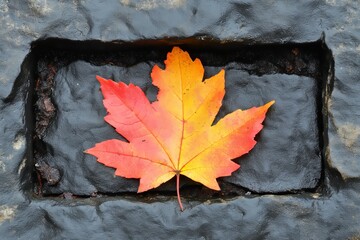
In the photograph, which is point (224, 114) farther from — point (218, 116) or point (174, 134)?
point (174, 134)

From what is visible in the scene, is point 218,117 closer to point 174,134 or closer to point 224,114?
point 224,114

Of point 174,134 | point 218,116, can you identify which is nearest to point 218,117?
point 218,116

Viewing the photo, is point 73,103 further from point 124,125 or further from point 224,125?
point 224,125

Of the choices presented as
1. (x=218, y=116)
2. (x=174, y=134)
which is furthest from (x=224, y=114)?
(x=174, y=134)

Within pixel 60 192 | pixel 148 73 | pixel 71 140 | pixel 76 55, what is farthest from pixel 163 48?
pixel 60 192
